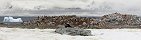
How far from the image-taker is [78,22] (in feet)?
123

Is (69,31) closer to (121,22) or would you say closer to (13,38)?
(13,38)

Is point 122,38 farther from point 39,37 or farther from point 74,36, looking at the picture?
point 39,37

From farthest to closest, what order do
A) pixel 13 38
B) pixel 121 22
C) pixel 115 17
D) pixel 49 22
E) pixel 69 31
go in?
pixel 115 17, pixel 121 22, pixel 49 22, pixel 69 31, pixel 13 38

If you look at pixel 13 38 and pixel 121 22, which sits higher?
pixel 13 38

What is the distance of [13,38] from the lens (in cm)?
2378

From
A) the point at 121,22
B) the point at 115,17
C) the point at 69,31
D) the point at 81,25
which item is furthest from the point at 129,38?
the point at 115,17

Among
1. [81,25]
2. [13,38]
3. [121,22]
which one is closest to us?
[13,38]

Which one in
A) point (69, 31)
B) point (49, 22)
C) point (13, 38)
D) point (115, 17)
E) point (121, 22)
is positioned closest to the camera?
point (13, 38)

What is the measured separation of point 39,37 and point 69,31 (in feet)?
9.32

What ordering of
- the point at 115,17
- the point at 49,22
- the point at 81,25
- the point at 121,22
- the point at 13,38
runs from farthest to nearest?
the point at 115,17 < the point at 121,22 < the point at 49,22 < the point at 81,25 < the point at 13,38

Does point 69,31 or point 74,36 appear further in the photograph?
point 69,31

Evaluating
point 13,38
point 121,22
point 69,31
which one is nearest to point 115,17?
point 121,22

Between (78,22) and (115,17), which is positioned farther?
(115,17)

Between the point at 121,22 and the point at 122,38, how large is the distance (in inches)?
691
